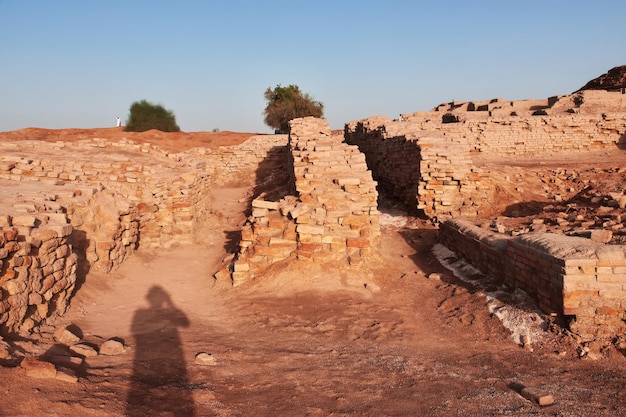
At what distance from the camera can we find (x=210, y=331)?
5168 millimetres

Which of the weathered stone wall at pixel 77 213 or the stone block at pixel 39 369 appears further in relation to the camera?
the weathered stone wall at pixel 77 213

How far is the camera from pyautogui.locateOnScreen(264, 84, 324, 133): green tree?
35625 mm

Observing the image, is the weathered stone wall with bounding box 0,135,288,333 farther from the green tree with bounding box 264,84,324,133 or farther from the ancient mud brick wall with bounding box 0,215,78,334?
the green tree with bounding box 264,84,324,133

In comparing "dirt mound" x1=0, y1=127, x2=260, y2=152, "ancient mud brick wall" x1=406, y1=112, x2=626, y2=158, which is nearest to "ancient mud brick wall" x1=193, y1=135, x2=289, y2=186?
"dirt mound" x1=0, y1=127, x2=260, y2=152

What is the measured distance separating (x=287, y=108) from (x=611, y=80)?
2268 cm

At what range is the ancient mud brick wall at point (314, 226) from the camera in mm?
7030

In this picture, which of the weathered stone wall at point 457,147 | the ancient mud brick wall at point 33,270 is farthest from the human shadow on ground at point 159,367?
the weathered stone wall at point 457,147

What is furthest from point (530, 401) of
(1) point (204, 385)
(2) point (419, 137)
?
(2) point (419, 137)

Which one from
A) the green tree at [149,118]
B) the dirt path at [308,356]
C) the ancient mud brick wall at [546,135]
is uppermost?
the green tree at [149,118]

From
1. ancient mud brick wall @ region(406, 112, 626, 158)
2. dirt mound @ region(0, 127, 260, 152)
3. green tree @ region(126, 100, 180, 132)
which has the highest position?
green tree @ region(126, 100, 180, 132)

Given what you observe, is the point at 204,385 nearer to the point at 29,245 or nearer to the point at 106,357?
the point at 106,357

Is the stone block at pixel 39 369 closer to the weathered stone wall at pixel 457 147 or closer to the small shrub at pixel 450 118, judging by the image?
the weathered stone wall at pixel 457 147

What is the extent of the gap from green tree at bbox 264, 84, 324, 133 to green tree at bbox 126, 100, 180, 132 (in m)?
7.67

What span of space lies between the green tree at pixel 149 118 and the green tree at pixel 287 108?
7.67 meters
